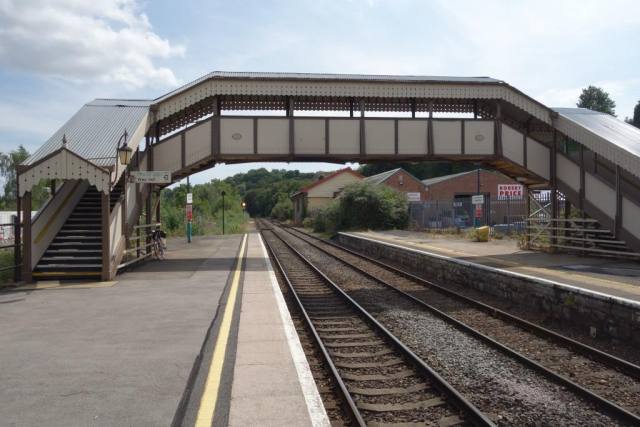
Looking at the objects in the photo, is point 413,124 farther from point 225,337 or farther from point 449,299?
point 225,337

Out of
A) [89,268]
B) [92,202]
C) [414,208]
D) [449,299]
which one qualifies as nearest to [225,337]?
[449,299]

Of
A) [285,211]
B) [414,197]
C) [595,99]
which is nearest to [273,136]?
[414,197]

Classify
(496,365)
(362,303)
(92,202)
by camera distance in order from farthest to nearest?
(92,202), (362,303), (496,365)

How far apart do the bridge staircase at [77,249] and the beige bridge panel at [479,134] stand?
38.8 ft

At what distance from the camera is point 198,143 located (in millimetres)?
16156

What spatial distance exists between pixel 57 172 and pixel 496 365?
34.1ft

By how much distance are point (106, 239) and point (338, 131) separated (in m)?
8.05

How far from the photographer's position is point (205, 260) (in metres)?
17.2

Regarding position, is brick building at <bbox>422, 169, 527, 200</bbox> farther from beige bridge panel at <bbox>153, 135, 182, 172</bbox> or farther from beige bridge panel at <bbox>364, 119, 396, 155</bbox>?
beige bridge panel at <bbox>153, 135, 182, 172</bbox>

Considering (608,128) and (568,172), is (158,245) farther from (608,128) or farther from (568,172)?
(608,128)

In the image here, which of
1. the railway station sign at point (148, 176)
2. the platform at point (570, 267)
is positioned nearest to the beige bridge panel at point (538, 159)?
the platform at point (570, 267)

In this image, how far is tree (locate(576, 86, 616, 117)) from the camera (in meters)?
80.8

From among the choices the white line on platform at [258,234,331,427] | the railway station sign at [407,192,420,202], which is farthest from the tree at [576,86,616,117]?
the white line on platform at [258,234,331,427]

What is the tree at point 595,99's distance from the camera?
80.8 m
